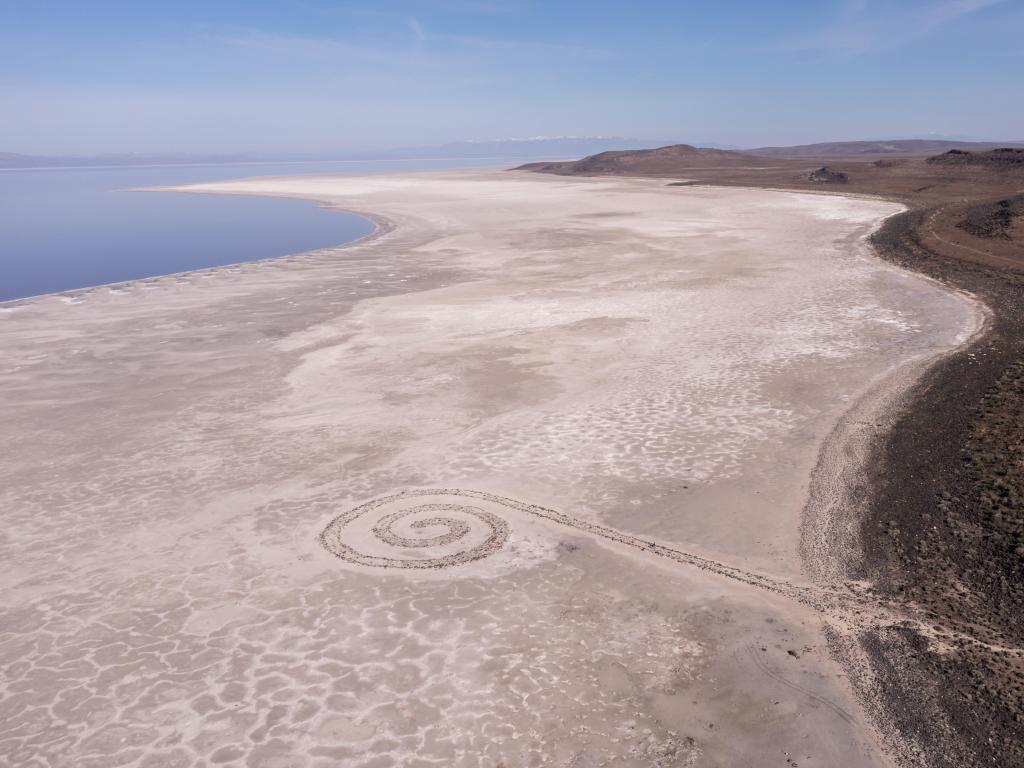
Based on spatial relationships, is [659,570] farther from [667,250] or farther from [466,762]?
[667,250]

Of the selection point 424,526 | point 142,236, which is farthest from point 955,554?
point 142,236

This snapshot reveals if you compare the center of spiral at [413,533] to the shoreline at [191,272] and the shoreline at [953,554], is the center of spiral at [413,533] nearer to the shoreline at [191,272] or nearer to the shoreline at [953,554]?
the shoreline at [953,554]

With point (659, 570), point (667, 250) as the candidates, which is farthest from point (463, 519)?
point (667, 250)

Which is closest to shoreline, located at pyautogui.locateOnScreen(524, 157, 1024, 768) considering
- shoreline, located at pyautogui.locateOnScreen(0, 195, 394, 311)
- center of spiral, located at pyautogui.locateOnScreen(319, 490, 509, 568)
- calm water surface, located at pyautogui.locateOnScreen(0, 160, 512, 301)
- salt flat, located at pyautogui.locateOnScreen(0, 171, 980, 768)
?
salt flat, located at pyautogui.locateOnScreen(0, 171, 980, 768)

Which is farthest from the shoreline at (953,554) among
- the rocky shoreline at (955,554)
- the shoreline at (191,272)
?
the shoreline at (191,272)

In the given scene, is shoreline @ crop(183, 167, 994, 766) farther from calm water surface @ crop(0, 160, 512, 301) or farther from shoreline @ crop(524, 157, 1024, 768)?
calm water surface @ crop(0, 160, 512, 301)

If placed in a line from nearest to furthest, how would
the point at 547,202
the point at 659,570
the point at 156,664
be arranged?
the point at 156,664 → the point at 659,570 → the point at 547,202

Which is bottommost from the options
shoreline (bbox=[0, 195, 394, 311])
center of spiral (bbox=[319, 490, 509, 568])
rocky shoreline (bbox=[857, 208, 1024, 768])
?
center of spiral (bbox=[319, 490, 509, 568])
